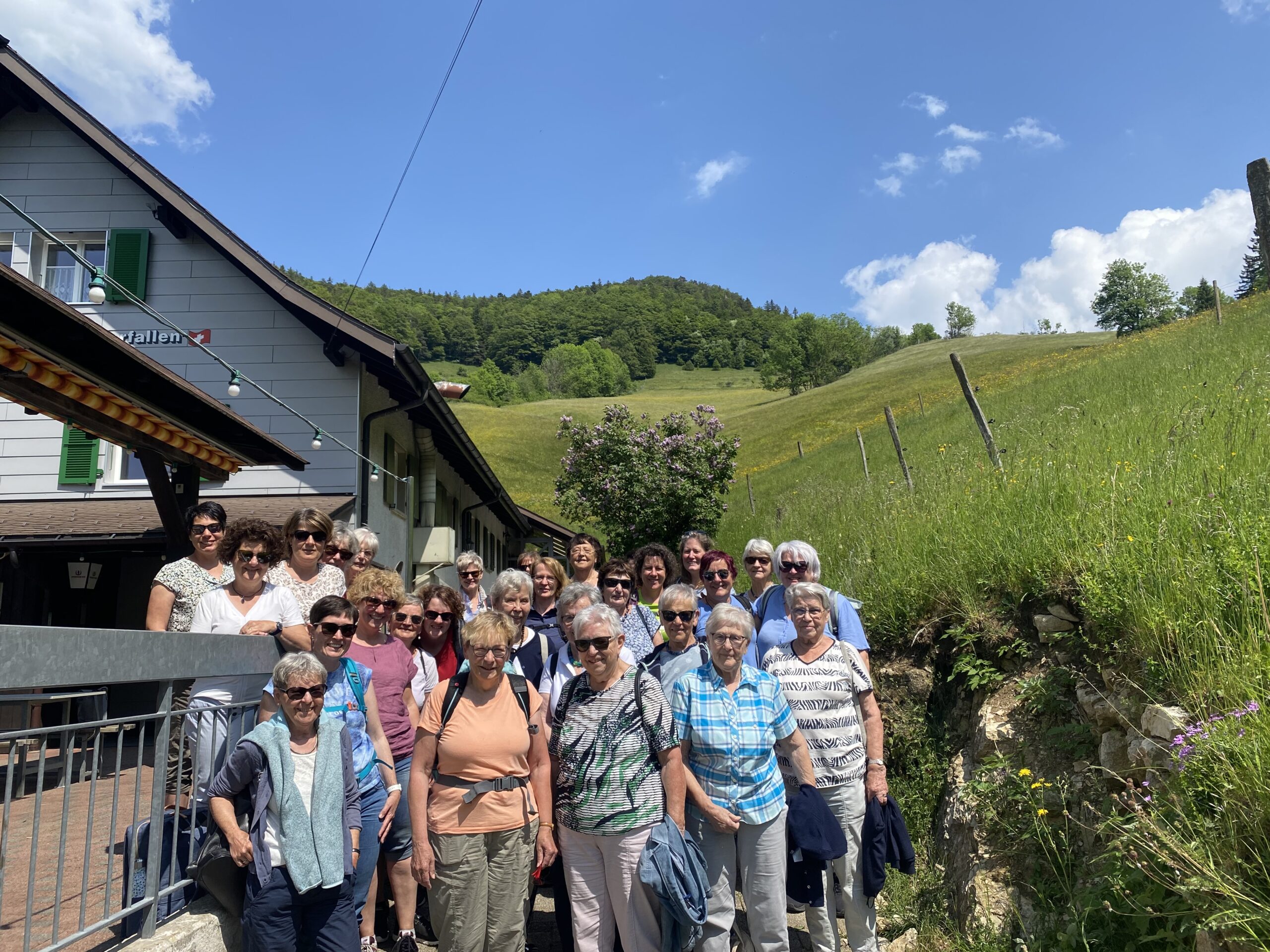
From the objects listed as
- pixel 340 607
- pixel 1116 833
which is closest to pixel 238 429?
pixel 340 607

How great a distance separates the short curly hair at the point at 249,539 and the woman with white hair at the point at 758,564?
2.61m

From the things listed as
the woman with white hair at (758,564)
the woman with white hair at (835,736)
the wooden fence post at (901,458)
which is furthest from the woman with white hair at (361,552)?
the wooden fence post at (901,458)

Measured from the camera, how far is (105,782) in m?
3.09

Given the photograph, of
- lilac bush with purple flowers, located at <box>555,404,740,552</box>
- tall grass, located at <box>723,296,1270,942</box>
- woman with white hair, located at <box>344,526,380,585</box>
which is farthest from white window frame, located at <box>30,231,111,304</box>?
lilac bush with purple flowers, located at <box>555,404,740,552</box>

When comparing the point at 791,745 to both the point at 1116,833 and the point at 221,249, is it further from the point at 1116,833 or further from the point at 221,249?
the point at 221,249

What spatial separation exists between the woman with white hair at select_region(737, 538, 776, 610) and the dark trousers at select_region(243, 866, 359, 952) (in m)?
2.76

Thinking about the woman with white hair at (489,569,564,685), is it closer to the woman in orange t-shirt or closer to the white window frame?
the woman in orange t-shirt

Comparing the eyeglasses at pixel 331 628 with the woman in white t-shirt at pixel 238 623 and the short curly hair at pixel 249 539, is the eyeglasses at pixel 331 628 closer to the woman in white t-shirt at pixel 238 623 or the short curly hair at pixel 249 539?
the woman in white t-shirt at pixel 238 623

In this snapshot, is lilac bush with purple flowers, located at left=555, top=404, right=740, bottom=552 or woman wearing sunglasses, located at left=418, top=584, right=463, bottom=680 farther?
lilac bush with purple flowers, located at left=555, top=404, right=740, bottom=552

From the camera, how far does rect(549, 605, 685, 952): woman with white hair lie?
3754 mm

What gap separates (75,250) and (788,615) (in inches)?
483

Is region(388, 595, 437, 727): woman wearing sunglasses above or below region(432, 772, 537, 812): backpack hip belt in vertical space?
above

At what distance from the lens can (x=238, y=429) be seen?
27.0ft

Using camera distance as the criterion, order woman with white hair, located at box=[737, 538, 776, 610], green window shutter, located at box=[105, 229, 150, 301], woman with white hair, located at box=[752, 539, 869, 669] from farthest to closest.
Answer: green window shutter, located at box=[105, 229, 150, 301]
woman with white hair, located at box=[737, 538, 776, 610]
woman with white hair, located at box=[752, 539, 869, 669]
